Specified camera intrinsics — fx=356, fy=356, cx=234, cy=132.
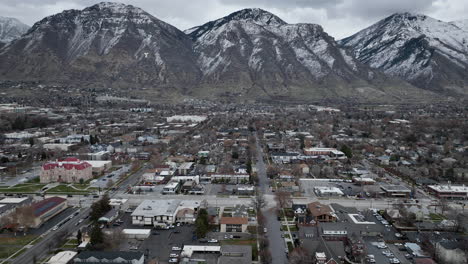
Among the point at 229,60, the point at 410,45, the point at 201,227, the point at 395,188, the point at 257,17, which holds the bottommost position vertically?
the point at 201,227

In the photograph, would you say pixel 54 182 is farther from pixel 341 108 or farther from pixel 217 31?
pixel 217 31

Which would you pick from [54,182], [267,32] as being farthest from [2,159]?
[267,32]

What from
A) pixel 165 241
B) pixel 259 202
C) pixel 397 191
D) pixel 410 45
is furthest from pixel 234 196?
pixel 410 45

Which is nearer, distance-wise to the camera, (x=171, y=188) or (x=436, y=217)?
(x=436, y=217)

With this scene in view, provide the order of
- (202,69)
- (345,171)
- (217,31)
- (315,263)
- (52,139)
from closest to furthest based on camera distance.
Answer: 1. (315,263)
2. (345,171)
3. (52,139)
4. (202,69)
5. (217,31)

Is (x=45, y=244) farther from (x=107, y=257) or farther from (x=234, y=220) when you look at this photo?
(x=234, y=220)

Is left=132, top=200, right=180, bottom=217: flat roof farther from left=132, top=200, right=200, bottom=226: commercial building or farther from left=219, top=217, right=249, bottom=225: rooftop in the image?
left=219, top=217, right=249, bottom=225: rooftop

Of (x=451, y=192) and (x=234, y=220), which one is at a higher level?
(x=451, y=192)
